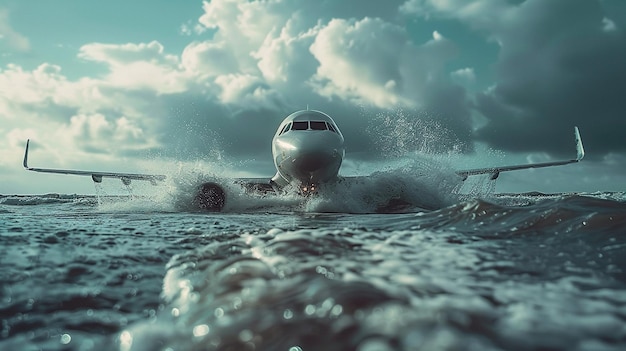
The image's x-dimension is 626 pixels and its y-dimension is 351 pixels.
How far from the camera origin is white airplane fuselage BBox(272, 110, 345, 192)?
14008 mm

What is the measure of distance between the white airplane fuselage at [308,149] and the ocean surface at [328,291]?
10354 mm

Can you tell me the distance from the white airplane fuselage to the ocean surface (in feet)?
34.0

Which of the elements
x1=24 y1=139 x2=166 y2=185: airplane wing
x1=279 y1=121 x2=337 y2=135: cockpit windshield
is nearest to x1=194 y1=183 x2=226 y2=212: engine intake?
x1=279 y1=121 x2=337 y2=135: cockpit windshield

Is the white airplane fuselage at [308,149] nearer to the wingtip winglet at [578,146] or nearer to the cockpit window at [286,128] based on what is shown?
the cockpit window at [286,128]

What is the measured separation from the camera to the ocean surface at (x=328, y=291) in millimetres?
1410

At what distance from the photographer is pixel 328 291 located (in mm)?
1751

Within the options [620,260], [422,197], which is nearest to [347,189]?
[422,197]

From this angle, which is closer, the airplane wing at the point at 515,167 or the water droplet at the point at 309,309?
the water droplet at the point at 309,309

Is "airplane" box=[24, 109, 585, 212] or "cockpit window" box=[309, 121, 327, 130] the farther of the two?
"cockpit window" box=[309, 121, 327, 130]

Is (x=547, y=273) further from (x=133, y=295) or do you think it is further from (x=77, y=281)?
(x=77, y=281)

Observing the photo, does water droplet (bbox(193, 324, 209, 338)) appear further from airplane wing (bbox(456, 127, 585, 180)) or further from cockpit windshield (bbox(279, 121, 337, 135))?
airplane wing (bbox(456, 127, 585, 180))

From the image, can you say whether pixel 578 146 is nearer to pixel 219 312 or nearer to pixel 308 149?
pixel 308 149

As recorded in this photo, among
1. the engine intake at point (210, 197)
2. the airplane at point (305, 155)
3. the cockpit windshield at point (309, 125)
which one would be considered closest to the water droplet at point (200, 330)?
the airplane at point (305, 155)

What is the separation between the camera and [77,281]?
98.0 inches
